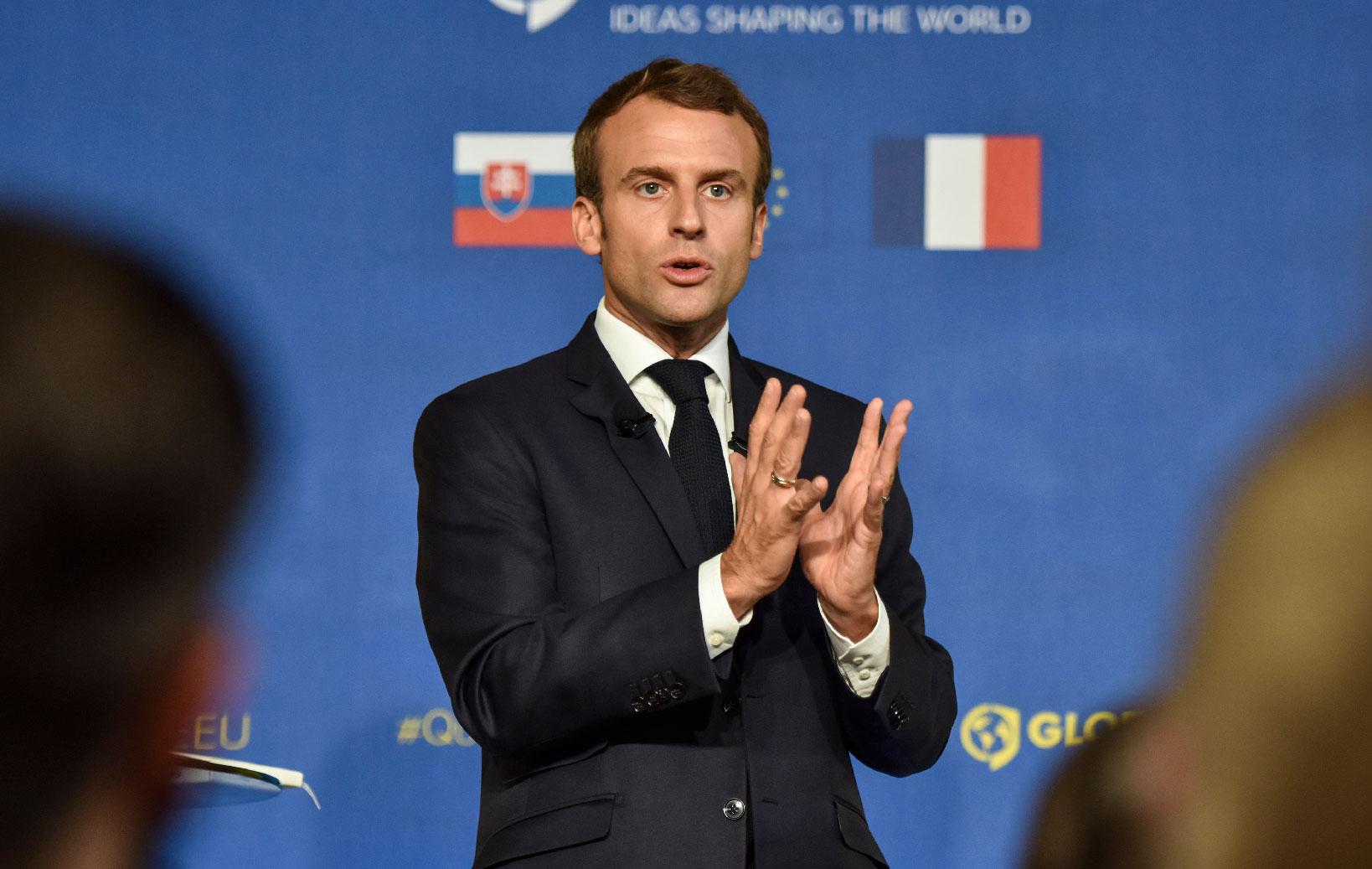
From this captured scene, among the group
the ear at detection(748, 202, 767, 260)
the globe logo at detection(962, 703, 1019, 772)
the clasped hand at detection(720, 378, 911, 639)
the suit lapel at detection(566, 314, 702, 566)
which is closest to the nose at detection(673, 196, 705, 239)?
the ear at detection(748, 202, 767, 260)

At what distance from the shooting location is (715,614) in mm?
2014

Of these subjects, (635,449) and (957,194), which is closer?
(635,449)

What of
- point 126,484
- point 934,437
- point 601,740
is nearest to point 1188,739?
point 126,484

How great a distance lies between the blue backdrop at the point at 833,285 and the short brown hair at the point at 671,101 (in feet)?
4.49

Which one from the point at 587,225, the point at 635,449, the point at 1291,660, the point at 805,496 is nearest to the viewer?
the point at 1291,660

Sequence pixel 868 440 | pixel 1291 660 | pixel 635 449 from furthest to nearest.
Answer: pixel 635 449
pixel 868 440
pixel 1291 660

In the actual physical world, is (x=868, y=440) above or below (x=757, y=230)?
below

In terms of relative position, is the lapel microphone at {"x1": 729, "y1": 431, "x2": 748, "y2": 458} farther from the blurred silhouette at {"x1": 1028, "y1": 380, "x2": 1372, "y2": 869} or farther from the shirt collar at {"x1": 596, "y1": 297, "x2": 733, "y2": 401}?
the blurred silhouette at {"x1": 1028, "y1": 380, "x2": 1372, "y2": 869}

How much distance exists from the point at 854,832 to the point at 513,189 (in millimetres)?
2182

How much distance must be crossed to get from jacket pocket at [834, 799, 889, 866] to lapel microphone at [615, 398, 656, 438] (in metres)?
0.60

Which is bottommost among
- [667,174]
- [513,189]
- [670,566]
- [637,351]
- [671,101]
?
[670,566]

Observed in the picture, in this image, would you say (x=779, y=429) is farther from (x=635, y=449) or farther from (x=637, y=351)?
(x=637, y=351)

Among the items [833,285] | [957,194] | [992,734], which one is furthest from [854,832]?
[957,194]

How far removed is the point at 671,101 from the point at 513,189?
61.1 inches
